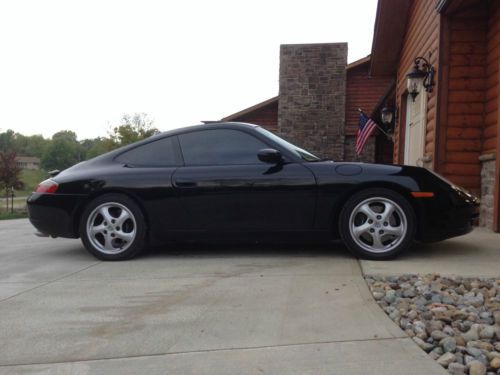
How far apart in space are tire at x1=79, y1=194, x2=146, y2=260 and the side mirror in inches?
49.0

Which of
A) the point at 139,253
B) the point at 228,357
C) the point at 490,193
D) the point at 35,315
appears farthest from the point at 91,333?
the point at 490,193

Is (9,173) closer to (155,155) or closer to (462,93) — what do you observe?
(155,155)

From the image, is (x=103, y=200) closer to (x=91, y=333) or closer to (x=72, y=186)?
(x=72, y=186)

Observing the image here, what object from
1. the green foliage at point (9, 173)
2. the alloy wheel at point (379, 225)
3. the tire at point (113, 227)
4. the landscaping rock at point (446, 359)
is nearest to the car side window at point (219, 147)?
the tire at point (113, 227)

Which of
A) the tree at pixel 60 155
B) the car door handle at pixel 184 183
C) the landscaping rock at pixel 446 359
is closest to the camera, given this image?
the landscaping rock at pixel 446 359

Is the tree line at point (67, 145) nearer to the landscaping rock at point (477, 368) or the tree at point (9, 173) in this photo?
the tree at point (9, 173)

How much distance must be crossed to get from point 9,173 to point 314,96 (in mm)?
20162

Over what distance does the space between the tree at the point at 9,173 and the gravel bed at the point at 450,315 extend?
95.9 feet

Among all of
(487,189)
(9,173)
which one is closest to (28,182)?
(9,173)

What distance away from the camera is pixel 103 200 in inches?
170

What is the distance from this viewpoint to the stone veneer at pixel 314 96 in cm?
1830

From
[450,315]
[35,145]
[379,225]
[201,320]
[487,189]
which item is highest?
[35,145]

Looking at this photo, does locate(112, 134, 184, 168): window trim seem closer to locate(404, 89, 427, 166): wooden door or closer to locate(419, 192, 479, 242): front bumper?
locate(419, 192, 479, 242): front bumper

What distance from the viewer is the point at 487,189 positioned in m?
5.73
